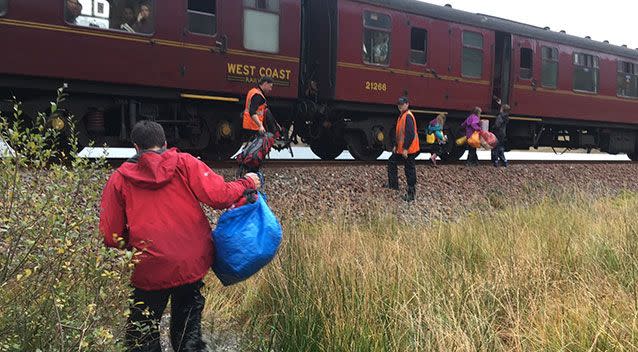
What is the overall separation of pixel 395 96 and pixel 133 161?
8854mm

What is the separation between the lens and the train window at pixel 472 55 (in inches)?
496

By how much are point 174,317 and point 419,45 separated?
9689 millimetres

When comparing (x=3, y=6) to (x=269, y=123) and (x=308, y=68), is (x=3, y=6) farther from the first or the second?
(x=308, y=68)

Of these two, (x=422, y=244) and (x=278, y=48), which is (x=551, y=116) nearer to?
(x=278, y=48)

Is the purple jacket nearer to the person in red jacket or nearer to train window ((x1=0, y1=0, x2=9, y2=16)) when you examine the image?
train window ((x1=0, y1=0, x2=9, y2=16))

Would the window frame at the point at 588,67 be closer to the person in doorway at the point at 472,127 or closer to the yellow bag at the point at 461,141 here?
the yellow bag at the point at 461,141

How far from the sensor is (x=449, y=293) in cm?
378

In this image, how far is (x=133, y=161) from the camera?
2.90 metres

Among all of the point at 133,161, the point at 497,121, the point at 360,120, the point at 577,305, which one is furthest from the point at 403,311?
the point at 497,121

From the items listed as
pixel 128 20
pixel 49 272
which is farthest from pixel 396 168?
pixel 49 272

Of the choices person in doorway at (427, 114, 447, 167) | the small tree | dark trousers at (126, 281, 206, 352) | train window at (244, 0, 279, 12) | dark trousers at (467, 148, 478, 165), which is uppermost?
train window at (244, 0, 279, 12)

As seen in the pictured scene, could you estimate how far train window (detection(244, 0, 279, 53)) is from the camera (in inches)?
365

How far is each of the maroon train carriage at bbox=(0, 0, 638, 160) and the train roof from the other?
0.04 metres

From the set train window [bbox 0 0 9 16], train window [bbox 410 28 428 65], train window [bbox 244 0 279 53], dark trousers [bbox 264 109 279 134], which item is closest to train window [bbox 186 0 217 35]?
train window [bbox 244 0 279 53]
